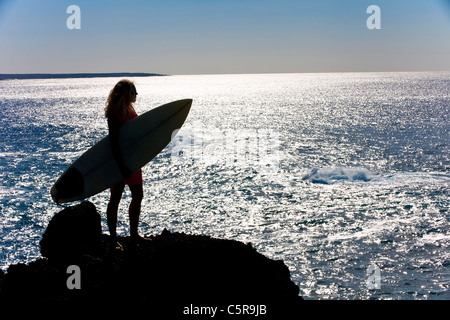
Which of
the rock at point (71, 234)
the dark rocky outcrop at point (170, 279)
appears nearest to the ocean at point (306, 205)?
the dark rocky outcrop at point (170, 279)

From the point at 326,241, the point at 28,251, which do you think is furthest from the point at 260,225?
the point at 28,251

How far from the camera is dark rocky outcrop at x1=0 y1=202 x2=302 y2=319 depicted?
5.25 metres

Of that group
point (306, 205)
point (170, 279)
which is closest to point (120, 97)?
point (170, 279)

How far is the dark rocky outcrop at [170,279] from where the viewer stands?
207 inches

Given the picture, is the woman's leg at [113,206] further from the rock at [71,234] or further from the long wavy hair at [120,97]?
the long wavy hair at [120,97]

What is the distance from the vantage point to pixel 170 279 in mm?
5449

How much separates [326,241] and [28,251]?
10.4 m

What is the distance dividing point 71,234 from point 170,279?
2224mm

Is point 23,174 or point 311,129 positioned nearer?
point 23,174

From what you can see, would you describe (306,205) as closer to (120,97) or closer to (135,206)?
(135,206)

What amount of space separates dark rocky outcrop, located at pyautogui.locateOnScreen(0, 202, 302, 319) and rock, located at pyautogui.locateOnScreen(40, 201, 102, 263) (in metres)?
0.22

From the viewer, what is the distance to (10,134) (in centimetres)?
4769

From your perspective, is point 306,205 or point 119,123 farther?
point 306,205
